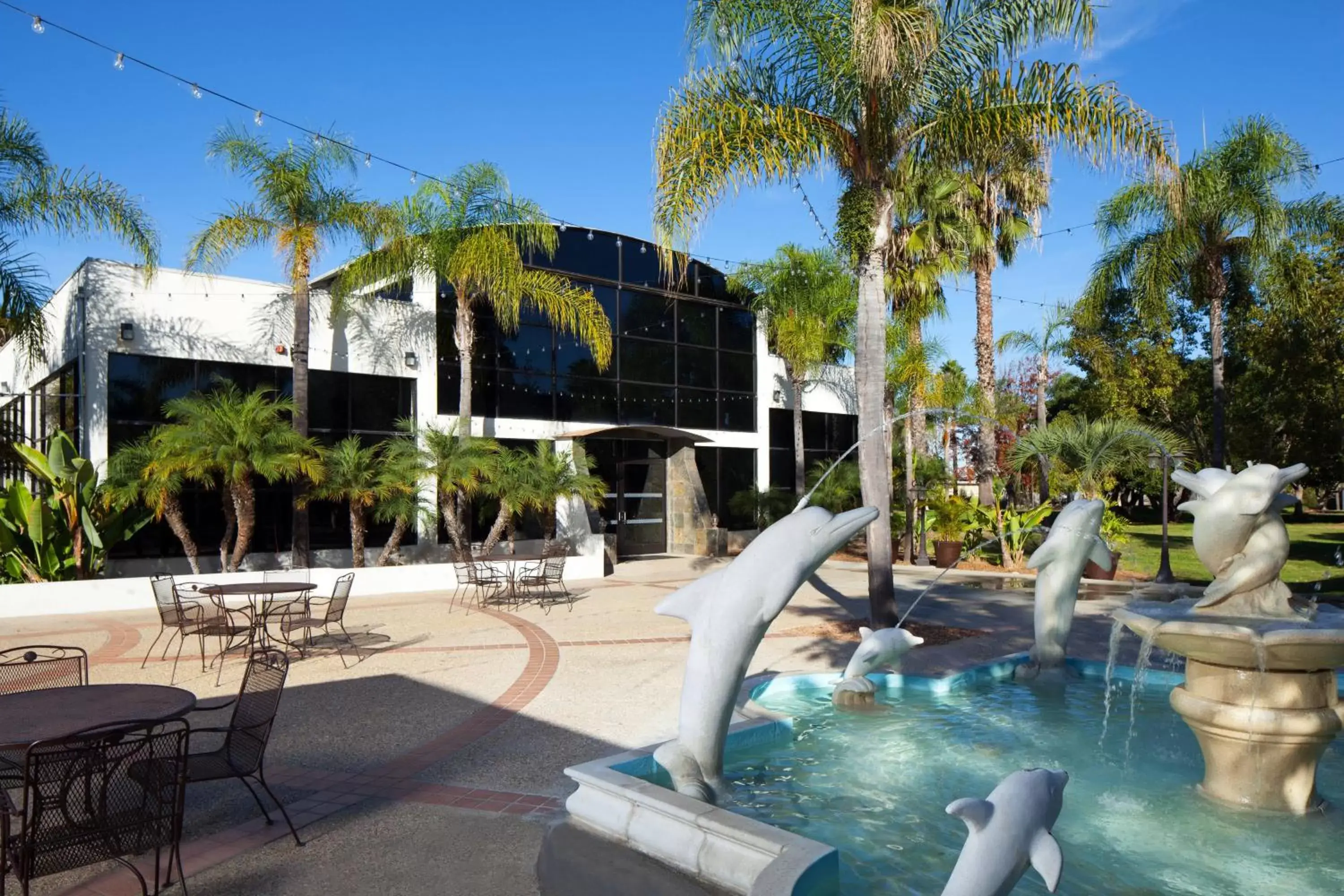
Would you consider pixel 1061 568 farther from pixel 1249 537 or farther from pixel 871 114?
pixel 871 114

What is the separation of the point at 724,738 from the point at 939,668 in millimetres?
5493

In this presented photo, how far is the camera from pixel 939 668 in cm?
964

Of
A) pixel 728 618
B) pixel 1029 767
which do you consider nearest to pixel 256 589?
pixel 728 618

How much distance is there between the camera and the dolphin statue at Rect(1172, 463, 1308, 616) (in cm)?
541

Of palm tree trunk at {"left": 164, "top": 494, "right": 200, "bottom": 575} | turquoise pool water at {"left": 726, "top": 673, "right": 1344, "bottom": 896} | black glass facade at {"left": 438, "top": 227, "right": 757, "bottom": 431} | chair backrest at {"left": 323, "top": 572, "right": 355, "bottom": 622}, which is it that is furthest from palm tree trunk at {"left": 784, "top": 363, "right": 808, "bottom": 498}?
turquoise pool water at {"left": 726, "top": 673, "right": 1344, "bottom": 896}

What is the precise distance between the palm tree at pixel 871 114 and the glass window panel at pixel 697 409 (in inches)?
559

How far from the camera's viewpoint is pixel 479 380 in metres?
20.8

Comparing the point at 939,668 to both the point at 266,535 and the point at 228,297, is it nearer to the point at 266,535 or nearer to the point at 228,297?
the point at 266,535

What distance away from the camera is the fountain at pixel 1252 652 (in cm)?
502

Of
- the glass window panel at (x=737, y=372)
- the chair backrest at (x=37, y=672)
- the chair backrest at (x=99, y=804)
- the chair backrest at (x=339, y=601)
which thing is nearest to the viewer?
the chair backrest at (x=99, y=804)

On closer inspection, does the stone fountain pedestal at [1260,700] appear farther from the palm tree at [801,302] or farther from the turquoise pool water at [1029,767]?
the palm tree at [801,302]

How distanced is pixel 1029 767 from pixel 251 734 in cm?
532

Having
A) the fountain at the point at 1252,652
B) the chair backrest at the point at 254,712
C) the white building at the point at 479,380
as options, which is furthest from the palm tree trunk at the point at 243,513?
the fountain at the point at 1252,652

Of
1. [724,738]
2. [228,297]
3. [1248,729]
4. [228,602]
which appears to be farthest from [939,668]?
[228,297]
